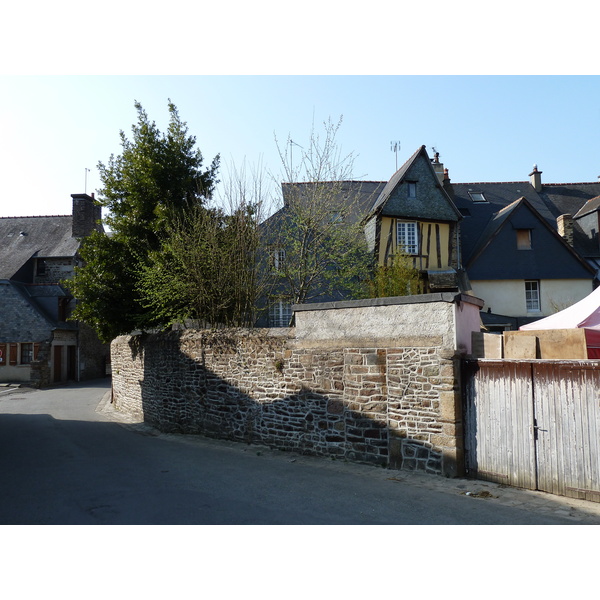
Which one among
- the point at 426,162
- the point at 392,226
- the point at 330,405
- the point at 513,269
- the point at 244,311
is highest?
the point at 426,162

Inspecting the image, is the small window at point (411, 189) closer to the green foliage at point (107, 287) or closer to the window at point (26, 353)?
the green foliage at point (107, 287)

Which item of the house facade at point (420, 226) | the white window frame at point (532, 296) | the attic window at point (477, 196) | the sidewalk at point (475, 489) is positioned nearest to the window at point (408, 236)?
the house facade at point (420, 226)

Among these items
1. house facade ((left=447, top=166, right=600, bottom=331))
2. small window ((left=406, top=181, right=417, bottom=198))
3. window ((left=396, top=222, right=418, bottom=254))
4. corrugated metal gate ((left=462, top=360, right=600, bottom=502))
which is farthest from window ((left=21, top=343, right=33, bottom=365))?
corrugated metal gate ((left=462, top=360, right=600, bottom=502))

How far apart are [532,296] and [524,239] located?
8.11ft

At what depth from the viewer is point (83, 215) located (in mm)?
32781

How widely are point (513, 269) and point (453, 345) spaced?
50.9ft

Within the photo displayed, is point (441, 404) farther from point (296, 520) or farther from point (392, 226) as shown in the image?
point (392, 226)

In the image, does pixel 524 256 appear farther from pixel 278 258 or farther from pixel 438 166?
pixel 278 258

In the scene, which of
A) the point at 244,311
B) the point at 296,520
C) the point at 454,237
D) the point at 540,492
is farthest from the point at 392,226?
the point at 296,520

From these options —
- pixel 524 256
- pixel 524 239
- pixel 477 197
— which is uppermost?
pixel 477 197

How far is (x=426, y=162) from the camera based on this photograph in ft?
68.6

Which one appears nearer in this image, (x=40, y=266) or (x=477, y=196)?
(x=477, y=196)

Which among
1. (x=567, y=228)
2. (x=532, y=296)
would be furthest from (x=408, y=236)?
(x=567, y=228)

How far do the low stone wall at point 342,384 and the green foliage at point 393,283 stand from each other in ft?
21.8
